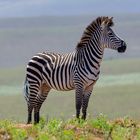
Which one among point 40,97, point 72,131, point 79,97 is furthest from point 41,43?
point 72,131

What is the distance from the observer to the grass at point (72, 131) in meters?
8.01

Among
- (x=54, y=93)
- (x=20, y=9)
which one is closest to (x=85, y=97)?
(x=54, y=93)

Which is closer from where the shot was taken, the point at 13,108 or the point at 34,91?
the point at 34,91

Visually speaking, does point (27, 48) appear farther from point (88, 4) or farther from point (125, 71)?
point (88, 4)

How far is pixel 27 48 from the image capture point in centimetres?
3838

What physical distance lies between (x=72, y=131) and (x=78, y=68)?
3.29 metres

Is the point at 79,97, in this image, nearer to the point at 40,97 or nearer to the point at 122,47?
the point at 122,47

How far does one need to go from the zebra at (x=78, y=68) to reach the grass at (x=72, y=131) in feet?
6.93

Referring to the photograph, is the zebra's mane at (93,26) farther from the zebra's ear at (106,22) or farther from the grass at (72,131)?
the grass at (72,131)

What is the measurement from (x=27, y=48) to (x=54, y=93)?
14.5 meters

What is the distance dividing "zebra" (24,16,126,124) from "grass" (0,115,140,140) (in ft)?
6.93

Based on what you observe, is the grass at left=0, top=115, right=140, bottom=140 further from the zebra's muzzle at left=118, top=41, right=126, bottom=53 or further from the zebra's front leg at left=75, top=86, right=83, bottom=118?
the zebra's muzzle at left=118, top=41, right=126, bottom=53

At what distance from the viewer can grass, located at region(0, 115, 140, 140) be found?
8.01 m

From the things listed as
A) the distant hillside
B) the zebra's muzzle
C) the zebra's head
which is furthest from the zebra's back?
the distant hillside
